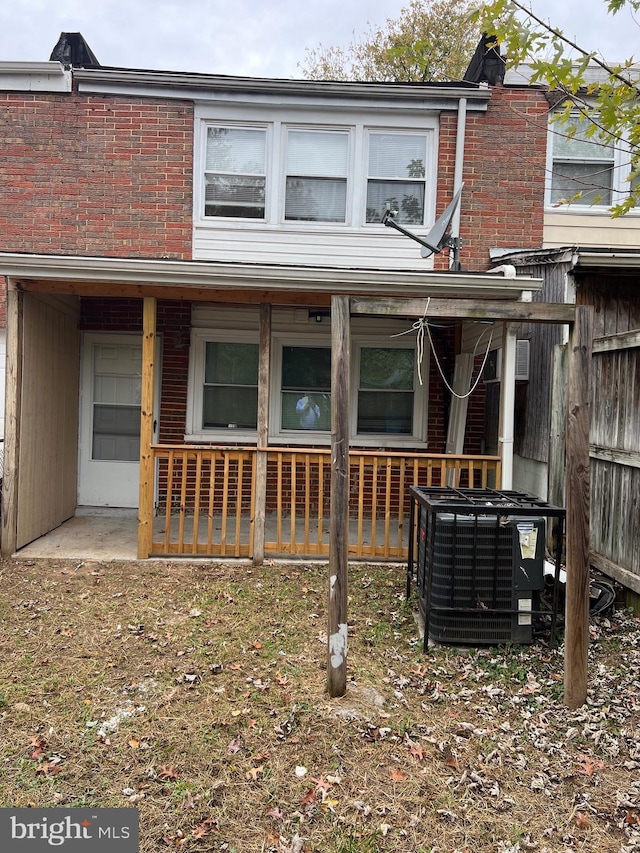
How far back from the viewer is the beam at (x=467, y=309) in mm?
3801

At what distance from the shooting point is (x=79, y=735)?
3160 millimetres

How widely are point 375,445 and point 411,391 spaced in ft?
2.98

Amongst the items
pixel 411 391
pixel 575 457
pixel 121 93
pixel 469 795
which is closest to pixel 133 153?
pixel 121 93

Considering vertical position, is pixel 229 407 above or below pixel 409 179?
below

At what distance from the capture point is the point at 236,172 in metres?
7.80

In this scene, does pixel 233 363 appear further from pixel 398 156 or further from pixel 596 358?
pixel 596 358

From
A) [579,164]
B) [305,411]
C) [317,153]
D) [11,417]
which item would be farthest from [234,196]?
[579,164]

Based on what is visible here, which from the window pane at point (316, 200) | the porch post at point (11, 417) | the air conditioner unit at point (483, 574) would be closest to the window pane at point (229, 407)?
the window pane at point (316, 200)

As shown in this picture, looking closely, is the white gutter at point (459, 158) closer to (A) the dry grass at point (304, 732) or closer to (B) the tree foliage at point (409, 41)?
(A) the dry grass at point (304, 732)

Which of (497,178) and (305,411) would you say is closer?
(497,178)

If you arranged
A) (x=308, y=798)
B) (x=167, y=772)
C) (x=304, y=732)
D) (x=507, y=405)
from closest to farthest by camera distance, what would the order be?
(x=308, y=798), (x=167, y=772), (x=304, y=732), (x=507, y=405)

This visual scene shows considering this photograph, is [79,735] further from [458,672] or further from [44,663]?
Answer: [458,672]

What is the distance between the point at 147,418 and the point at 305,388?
267 cm

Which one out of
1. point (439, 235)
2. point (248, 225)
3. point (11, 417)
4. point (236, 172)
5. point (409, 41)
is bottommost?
point (11, 417)
